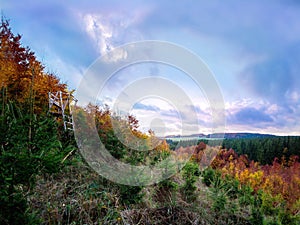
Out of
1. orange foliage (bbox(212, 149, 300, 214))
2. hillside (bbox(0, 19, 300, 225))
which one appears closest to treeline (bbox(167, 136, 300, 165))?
orange foliage (bbox(212, 149, 300, 214))

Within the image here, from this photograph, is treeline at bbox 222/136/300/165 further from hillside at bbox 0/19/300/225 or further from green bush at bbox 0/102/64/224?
green bush at bbox 0/102/64/224

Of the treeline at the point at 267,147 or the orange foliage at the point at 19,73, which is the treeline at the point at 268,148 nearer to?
the treeline at the point at 267,147

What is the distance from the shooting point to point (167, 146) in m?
6.90

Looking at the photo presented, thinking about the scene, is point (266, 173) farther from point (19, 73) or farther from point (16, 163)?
point (16, 163)

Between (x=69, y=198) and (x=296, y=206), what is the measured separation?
562 cm

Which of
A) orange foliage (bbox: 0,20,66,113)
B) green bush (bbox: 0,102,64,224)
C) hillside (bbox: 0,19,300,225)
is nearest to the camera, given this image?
green bush (bbox: 0,102,64,224)

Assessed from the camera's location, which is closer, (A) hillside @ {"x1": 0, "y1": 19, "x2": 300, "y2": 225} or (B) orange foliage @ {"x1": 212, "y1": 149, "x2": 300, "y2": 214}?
(A) hillside @ {"x1": 0, "y1": 19, "x2": 300, "y2": 225}

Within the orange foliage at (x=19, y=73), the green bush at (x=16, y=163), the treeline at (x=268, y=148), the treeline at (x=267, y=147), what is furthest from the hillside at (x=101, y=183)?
the treeline at (x=268, y=148)

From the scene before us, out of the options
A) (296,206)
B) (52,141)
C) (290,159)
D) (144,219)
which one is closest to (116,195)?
(144,219)

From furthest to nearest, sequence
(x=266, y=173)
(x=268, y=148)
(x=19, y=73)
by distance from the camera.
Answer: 1. (x=268, y=148)
2. (x=266, y=173)
3. (x=19, y=73)

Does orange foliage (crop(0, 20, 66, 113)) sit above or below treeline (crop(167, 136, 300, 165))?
above

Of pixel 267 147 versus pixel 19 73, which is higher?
pixel 19 73

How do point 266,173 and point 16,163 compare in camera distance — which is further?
point 266,173

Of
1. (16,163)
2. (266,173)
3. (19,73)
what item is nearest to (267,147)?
(266,173)
